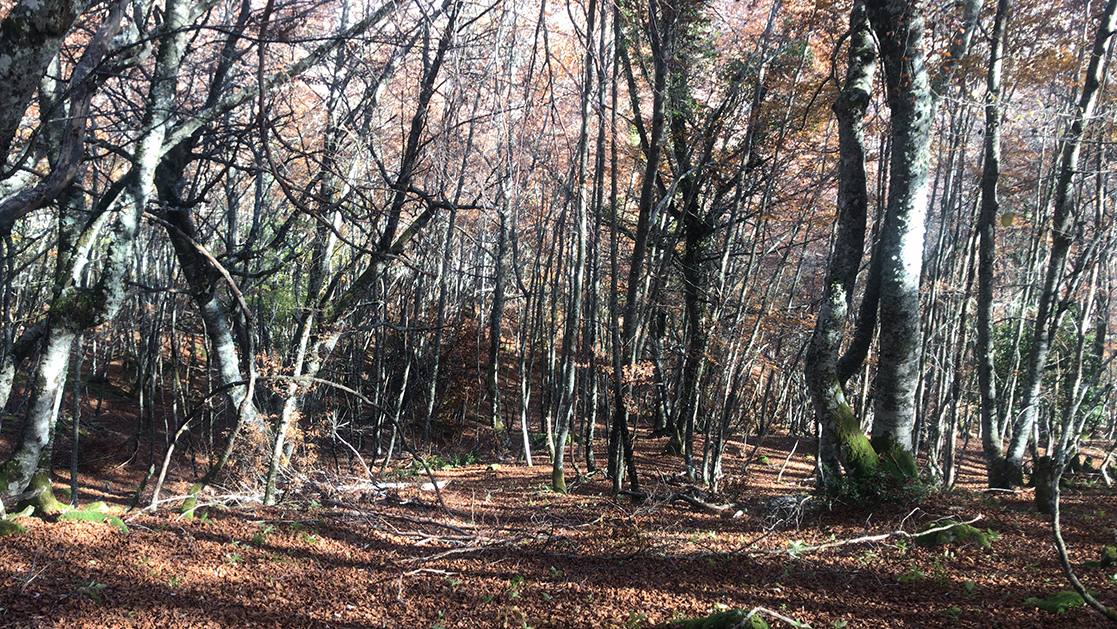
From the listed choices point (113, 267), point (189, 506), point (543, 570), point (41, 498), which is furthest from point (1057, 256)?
point (41, 498)

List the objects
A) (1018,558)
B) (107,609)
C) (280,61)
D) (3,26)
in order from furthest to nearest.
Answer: (280,61), (1018,558), (107,609), (3,26)

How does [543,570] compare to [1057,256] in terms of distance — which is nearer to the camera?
[543,570]

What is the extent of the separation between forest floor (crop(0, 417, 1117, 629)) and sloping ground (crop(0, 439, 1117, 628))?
2 cm

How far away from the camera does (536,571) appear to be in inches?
231

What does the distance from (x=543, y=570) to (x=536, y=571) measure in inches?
2.3

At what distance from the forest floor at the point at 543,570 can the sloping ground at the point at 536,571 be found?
18mm

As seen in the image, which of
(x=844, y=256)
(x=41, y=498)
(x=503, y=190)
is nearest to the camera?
(x=41, y=498)

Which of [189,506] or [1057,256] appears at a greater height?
[1057,256]

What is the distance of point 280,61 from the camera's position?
22.4 feet

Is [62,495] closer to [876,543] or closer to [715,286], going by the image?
[715,286]

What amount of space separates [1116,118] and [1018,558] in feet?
26.2

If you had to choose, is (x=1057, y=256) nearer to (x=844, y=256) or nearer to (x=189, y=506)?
(x=844, y=256)

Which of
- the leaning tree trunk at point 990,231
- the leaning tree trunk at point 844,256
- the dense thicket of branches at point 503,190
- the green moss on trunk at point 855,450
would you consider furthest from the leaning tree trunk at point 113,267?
the leaning tree trunk at point 990,231

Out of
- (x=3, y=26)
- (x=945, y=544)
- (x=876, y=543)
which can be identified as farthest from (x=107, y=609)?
(x=945, y=544)
